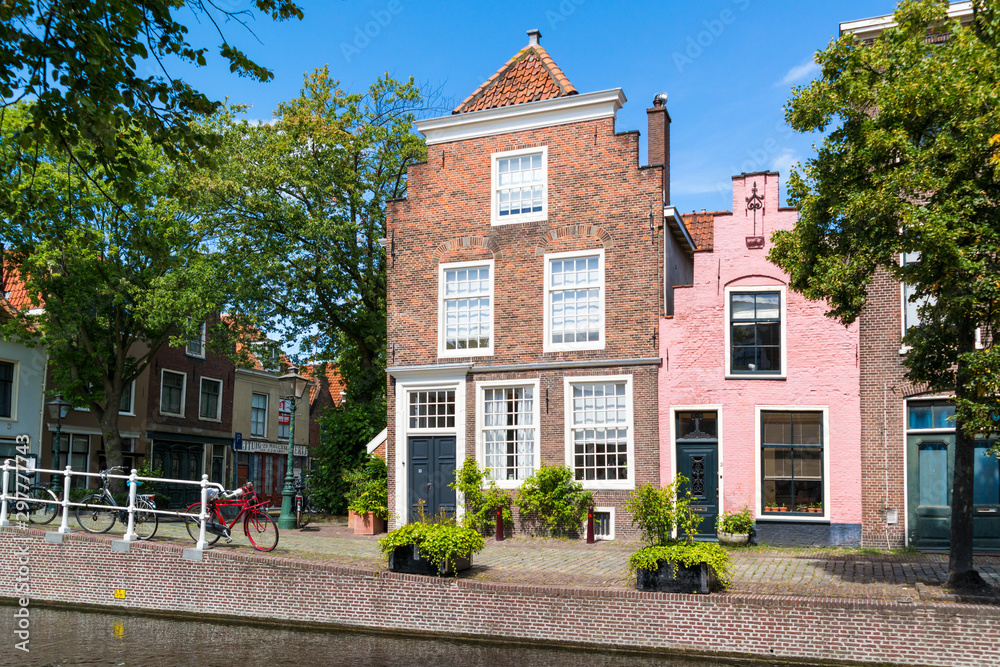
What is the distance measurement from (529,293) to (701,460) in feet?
16.8

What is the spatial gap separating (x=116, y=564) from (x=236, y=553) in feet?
7.48

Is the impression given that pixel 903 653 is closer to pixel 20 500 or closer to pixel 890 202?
pixel 890 202

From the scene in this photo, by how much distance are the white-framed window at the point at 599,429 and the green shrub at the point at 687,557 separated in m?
6.06

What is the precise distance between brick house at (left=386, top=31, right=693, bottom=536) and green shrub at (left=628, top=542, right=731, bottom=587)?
5874 millimetres

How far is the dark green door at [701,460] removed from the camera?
57.4ft

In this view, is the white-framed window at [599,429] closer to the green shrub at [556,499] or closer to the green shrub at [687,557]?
the green shrub at [556,499]

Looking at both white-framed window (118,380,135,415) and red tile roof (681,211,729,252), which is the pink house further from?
white-framed window (118,380,135,415)

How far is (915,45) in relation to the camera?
11.9 metres

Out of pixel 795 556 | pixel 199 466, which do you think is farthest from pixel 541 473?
pixel 199 466

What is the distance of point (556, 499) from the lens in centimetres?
1802

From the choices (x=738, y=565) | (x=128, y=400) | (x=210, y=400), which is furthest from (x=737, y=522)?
(x=210, y=400)

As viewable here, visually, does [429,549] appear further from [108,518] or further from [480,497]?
[108,518]

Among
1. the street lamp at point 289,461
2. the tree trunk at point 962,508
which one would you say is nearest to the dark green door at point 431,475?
the street lamp at point 289,461

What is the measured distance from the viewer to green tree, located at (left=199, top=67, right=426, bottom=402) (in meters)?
23.8
